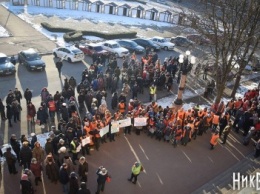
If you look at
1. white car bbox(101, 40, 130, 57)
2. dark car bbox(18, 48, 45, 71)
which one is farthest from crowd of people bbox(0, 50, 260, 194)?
white car bbox(101, 40, 130, 57)

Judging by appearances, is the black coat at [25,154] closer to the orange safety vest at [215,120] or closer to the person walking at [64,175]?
the person walking at [64,175]

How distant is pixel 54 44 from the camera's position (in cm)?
3094

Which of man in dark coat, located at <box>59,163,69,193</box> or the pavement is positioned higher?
man in dark coat, located at <box>59,163,69,193</box>

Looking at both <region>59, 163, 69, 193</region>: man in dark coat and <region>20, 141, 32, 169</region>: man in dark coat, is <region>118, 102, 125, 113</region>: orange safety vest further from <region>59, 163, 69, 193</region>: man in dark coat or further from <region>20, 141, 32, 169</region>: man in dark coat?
<region>59, 163, 69, 193</region>: man in dark coat

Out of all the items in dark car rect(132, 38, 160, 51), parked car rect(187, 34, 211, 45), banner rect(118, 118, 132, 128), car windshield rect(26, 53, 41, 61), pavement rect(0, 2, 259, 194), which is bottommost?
pavement rect(0, 2, 259, 194)

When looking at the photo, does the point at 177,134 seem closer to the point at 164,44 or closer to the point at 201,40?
the point at 201,40

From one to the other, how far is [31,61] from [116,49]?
8.38 m

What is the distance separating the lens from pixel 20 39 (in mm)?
31391

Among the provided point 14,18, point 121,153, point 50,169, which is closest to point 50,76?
point 121,153

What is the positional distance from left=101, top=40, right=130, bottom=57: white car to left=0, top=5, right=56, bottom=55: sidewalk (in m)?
5.31

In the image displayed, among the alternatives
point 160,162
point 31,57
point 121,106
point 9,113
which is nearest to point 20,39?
point 31,57

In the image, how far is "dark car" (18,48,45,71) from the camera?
23375mm

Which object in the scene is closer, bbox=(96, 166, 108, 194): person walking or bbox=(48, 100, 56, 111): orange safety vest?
bbox=(96, 166, 108, 194): person walking

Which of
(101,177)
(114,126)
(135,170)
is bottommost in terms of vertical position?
(135,170)
